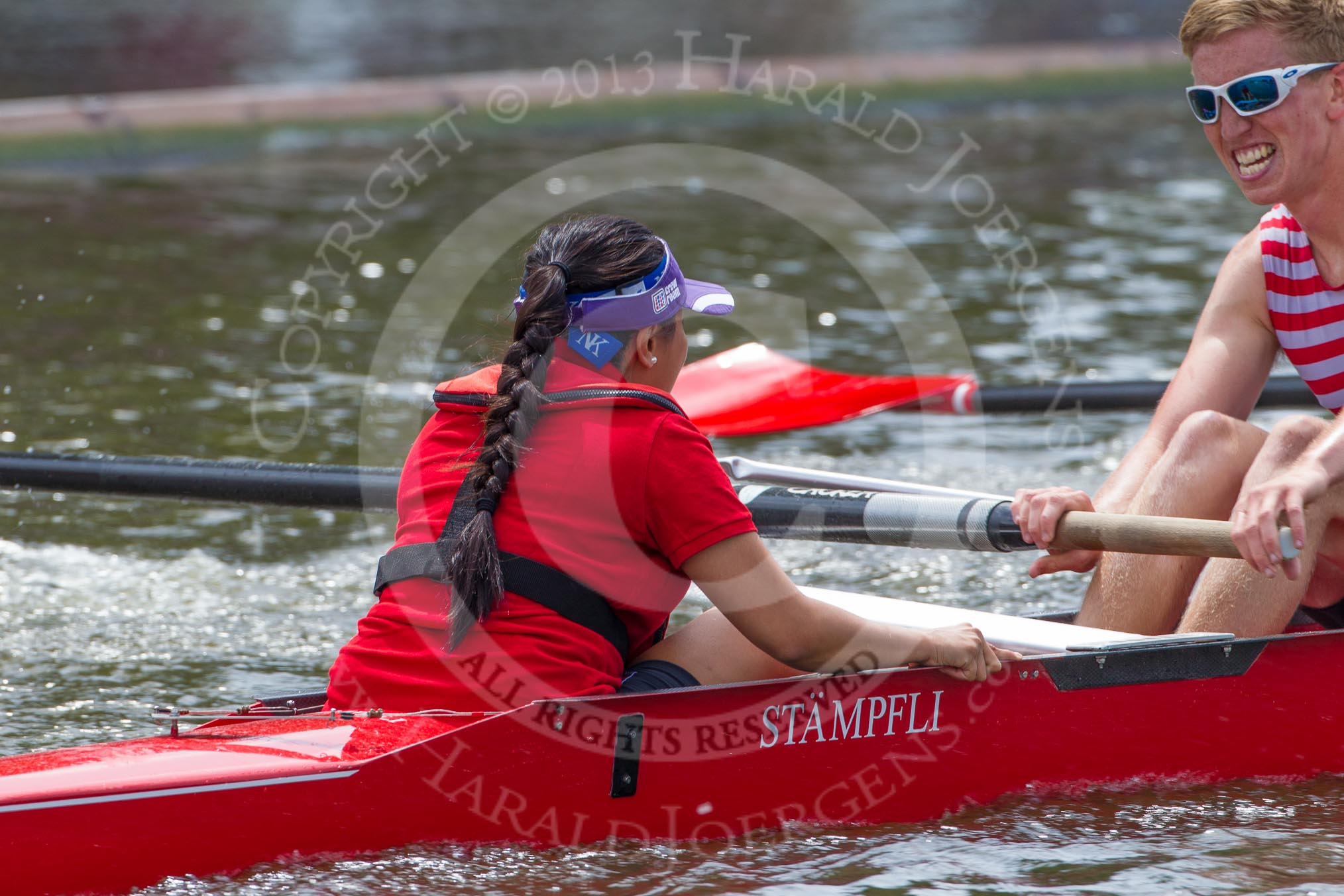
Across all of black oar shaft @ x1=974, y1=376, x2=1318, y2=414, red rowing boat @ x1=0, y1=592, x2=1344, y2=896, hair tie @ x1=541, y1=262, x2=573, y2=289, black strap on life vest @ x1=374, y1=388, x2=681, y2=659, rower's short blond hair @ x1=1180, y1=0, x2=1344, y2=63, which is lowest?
red rowing boat @ x1=0, y1=592, x2=1344, y2=896

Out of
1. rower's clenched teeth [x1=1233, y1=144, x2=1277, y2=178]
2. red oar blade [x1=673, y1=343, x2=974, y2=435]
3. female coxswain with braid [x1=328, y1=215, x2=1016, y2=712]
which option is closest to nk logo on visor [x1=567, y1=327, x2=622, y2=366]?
female coxswain with braid [x1=328, y1=215, x2=1016, y2=712]

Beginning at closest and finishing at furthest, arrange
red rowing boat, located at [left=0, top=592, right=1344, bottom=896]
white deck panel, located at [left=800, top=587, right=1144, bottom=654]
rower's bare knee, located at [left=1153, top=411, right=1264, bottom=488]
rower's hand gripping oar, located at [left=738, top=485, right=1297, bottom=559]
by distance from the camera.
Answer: red rowing boat, located at [left=0, top=592, right=1344, bottom=896]
rower's hand gripping oar, located at [left=738, top=485, right=1297, bottom=559]
white deck panel, located at [left=800, top=587, right=1144, bottom=654]
rower's bare knee, located at [left=1153, top=411, right=1264, bottom=488]

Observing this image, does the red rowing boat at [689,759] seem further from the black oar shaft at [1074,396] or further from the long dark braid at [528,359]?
the black oar shaft at [1074,396]

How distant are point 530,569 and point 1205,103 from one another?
5.47 feet

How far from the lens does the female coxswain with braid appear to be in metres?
Result: 2.50

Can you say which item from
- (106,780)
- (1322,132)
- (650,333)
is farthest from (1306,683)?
(106,780)

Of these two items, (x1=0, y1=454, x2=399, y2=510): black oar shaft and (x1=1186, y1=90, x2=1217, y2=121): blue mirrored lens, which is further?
(x1=0, y1=454, x2=399, y2=510): black oar shaft

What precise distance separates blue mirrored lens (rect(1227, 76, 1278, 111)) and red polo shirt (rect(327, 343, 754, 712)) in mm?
1349

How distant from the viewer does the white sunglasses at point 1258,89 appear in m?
3.00

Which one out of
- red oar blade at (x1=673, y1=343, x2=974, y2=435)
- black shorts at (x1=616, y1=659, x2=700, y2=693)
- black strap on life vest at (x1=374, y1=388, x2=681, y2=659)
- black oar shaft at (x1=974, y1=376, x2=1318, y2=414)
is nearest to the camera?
black strap on life vest at (x1=374, y1=388, x2=681, y2=659)

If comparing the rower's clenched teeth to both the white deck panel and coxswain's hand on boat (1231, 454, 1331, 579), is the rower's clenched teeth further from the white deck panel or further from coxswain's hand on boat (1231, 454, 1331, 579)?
the white deck panel

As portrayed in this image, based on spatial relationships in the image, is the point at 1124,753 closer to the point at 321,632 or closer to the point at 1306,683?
the point at 1306,683

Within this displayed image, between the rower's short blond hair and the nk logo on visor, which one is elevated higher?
the rower's short blond hair

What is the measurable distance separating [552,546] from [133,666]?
171cm
